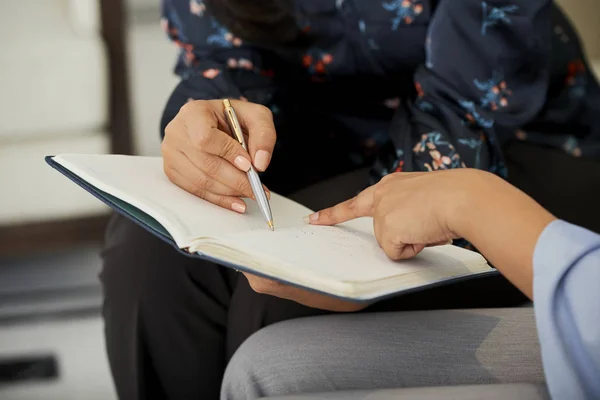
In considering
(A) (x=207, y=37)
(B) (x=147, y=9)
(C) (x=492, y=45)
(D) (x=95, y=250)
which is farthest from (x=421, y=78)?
(D) (x=95, y=250)

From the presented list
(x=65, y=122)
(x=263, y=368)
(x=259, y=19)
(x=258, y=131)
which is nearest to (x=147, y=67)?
(x=65, y=122)

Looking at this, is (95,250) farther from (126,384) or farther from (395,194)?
(395,194)

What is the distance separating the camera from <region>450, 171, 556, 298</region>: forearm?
38cm

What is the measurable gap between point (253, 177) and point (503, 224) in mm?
218

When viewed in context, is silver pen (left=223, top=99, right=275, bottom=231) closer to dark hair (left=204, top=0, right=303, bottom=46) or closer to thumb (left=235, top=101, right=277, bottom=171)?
thumb (left=235, top=101, right=277, bottom=171)

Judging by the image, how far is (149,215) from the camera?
1.53 ft

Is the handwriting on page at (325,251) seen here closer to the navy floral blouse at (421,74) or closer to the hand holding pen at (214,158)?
the hand holding pen at (214,158)

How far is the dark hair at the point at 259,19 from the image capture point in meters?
0.79

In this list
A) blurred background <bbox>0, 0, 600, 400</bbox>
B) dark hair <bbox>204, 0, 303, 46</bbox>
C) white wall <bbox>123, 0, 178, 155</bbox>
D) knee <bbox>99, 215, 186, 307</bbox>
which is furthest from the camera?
white wall <bbox>123, 0, 178, 155</bbox>

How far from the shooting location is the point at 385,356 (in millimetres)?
472

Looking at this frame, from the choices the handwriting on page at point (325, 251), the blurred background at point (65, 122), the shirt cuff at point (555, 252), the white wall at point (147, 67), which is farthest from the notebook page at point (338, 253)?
the white wall at point (147, 67)

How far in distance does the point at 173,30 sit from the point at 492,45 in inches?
16.4

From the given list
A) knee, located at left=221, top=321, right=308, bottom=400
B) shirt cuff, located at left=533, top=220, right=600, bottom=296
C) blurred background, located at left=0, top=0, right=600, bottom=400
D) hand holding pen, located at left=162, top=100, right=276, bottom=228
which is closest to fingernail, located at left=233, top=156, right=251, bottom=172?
hand holding pen, located at left=162, top=100, right=276, bottom=228

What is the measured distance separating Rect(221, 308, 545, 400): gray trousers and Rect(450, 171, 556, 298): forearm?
0.33ft
